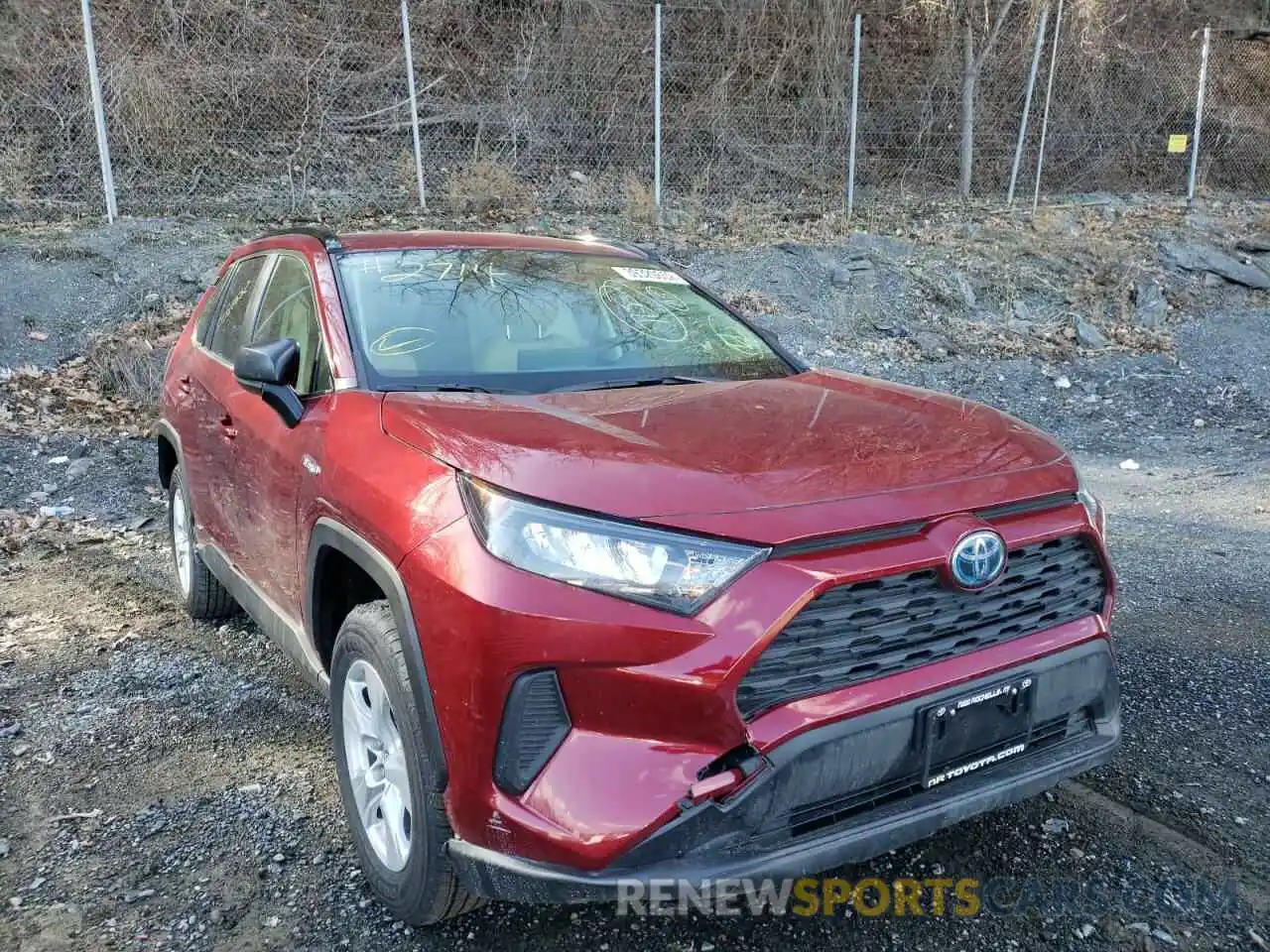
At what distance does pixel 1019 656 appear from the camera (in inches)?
93.4

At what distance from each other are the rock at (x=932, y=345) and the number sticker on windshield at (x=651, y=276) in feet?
19.5

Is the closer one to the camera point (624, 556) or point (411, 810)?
point (624, 556)

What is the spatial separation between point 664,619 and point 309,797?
1689mm

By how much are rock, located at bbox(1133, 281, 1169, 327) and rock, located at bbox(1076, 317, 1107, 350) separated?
747mm

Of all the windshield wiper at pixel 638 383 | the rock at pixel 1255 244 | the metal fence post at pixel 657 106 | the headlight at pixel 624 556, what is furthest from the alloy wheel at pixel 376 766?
the rock at pixel 1255 244

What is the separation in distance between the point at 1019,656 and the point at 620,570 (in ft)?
3.28

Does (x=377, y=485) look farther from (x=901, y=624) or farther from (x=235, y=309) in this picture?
(x=235, y=309)

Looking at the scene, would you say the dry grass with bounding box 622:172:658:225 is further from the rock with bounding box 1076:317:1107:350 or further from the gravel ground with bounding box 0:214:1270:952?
the gravel ground with bounding box 0:214:1270:952

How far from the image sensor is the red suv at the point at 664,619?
203 centimetres

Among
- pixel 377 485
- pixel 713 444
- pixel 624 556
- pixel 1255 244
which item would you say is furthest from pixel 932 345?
pixel 624 556

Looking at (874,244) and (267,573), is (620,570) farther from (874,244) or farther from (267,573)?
(874,244)

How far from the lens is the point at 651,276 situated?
13.2 ft

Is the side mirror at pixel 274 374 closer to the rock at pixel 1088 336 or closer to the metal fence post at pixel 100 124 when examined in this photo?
the metal fence post at pixel 100 124

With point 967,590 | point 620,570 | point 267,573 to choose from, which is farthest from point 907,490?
point 267,573
